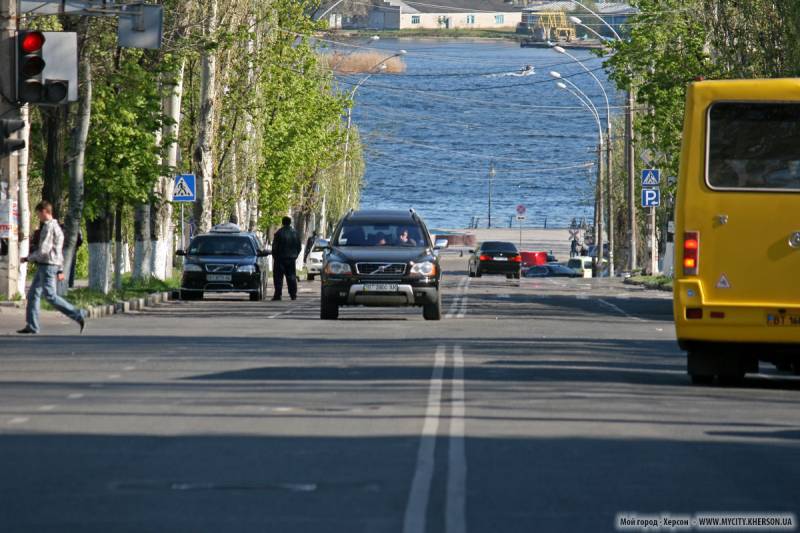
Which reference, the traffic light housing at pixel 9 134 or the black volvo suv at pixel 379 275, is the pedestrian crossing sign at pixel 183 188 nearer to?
the black volvo suv at pixel 379 275

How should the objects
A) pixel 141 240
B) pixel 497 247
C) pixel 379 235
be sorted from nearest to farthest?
pixel 379 235
pixel 141 240
pixel 497 247

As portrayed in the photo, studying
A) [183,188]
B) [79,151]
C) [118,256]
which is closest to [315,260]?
[183,188]

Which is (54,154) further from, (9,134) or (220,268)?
(9,134)

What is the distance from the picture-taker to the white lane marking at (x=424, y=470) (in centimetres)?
993

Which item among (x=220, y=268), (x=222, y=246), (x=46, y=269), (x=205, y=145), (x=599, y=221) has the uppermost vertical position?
(x=205, y=145)

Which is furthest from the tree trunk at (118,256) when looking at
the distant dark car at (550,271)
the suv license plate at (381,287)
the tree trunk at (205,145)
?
the distant dark car at (550,271)

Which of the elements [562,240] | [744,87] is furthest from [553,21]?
[744,87]

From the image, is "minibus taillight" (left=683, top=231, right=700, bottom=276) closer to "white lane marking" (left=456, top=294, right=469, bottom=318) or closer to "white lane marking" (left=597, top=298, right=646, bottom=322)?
"white lane marking" (left=456, top=294, right=469, bottom=318)

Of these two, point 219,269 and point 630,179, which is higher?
point 630,179

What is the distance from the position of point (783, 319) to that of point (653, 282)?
41.4m

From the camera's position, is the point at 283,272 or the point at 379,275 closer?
the point at 379,275

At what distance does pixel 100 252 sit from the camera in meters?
40.1

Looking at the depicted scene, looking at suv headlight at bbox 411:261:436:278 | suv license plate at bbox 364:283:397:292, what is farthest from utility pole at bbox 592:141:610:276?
suv license plate at bbox 364:283:397:292

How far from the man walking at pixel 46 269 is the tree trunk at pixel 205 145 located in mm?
25911
